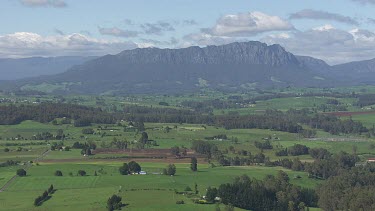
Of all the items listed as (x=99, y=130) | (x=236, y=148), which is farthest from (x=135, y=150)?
(x=99, y=130)

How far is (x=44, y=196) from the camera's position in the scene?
95.6 m

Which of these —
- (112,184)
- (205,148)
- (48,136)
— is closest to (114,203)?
(112,184)

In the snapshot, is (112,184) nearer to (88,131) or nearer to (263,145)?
(263,145)

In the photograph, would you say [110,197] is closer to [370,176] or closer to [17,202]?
[17,202]

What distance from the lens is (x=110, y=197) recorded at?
91.7m

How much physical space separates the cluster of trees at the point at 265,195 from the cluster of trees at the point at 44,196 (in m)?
25.0

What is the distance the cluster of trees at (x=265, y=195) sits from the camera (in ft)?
310

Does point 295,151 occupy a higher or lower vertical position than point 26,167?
higher

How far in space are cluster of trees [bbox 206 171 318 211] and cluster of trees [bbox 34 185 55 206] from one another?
983 inches

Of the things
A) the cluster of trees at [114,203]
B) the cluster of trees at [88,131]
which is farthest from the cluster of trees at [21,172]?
→ the cluster of trees at [88,131]

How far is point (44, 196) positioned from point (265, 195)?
3437 cm

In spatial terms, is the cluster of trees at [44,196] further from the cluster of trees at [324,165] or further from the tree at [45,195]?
the cluster of trees at [324,165]

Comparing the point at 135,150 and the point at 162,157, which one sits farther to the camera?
the point at 135,150

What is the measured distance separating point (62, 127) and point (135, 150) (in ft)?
167
